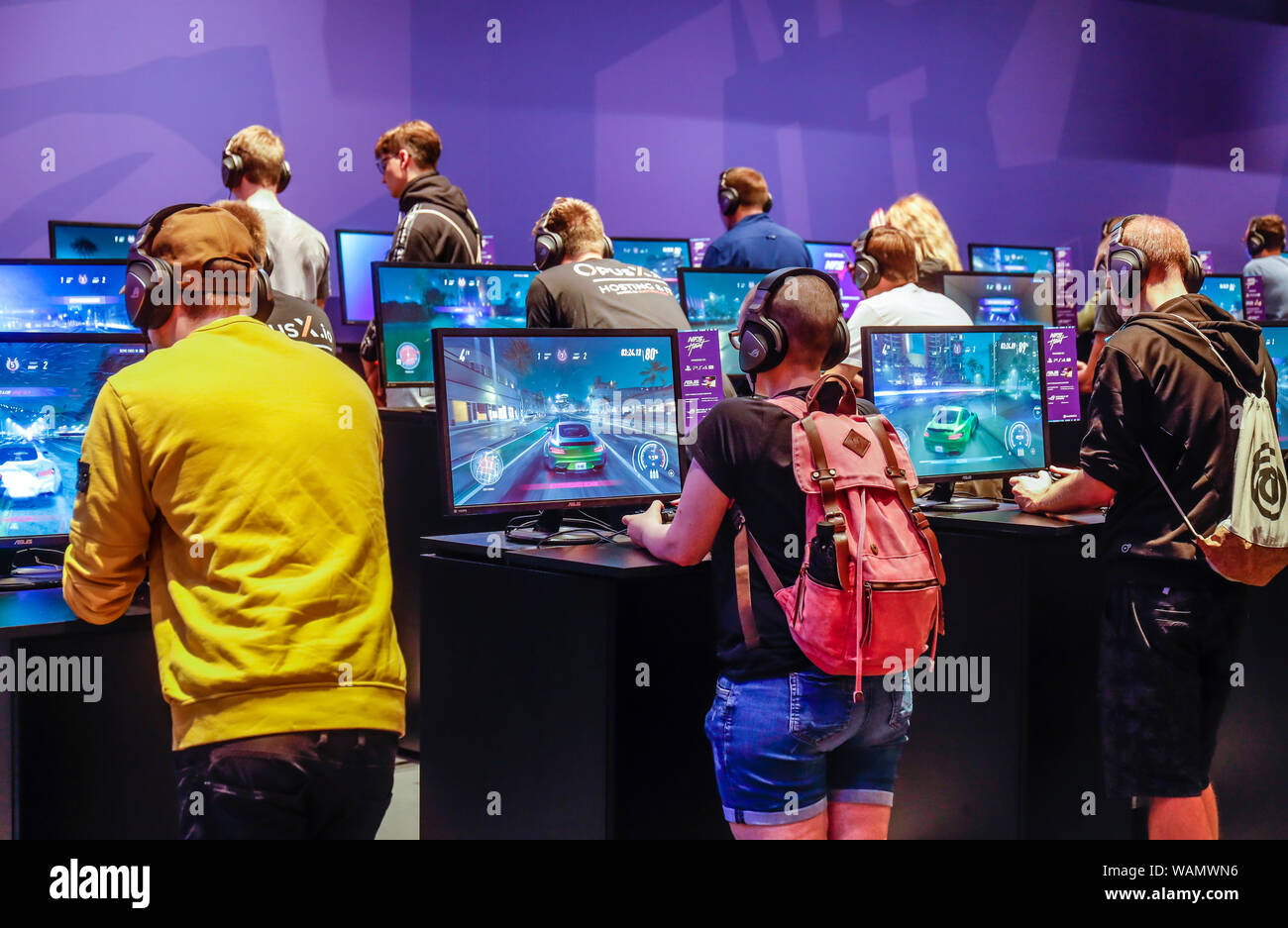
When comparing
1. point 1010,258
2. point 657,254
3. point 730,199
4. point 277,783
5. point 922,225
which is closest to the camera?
point 277,783

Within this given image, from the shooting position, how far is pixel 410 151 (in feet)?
18.6

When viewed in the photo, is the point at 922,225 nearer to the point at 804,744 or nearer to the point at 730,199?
the point at 730,199

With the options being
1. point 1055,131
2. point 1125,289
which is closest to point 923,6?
point 1055,131

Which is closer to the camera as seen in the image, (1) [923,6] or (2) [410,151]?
(2) [410,151]

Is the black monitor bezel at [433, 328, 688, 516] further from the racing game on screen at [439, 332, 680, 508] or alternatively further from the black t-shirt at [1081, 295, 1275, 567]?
the black t-shirt at [1081, 295, 1275, 567]

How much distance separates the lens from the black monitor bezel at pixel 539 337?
9.45 feet

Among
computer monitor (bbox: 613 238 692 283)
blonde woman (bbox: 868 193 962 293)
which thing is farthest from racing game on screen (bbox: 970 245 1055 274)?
blonde woman (bbox: 868 193 962 293)

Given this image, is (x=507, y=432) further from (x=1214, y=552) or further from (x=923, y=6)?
(x=923, y=6)

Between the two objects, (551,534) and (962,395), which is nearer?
(551,534)

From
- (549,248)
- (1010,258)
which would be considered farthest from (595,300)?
(1010,258)

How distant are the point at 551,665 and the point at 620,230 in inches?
239

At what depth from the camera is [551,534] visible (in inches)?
118

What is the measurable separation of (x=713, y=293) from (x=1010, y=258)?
4.65m

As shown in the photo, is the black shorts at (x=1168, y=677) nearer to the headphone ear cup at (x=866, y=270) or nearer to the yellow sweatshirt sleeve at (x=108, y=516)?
the headphone ear cup at (x=866, y=270)
